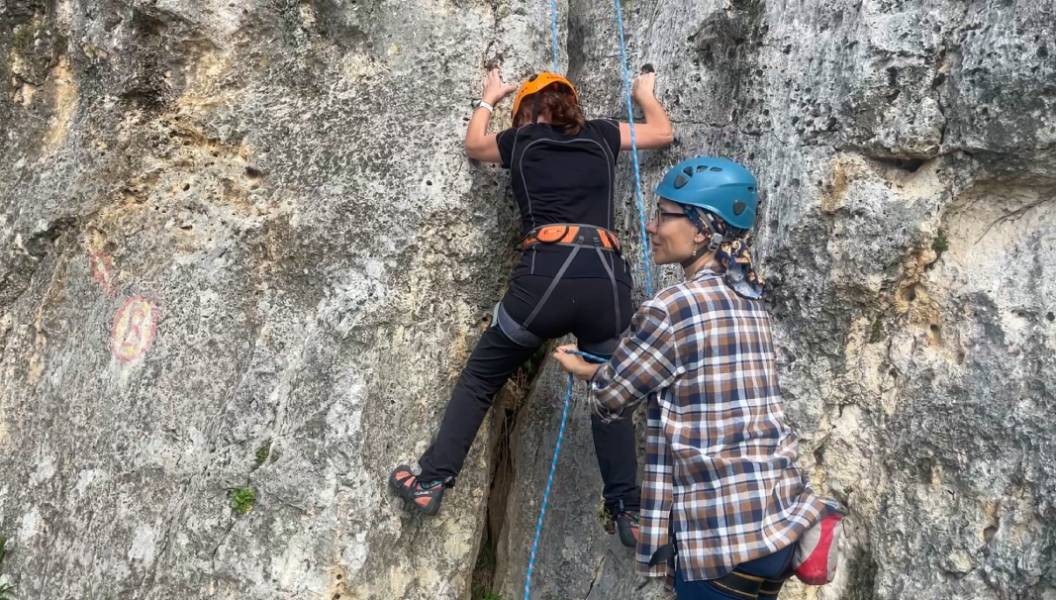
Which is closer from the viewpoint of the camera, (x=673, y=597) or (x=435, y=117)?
(x=673, y=597)

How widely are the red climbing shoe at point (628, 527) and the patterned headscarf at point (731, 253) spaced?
63.4 inches

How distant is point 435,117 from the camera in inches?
197

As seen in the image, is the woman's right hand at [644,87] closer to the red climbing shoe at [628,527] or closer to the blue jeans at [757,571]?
the red climbing shoe at [628,527]

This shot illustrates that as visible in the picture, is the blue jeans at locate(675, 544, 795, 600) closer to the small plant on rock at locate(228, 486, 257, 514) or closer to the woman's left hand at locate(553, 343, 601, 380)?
the woman's left hand at locate(553, 343, 601, 380)

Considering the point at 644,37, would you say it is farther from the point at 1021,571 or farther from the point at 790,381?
the point at 1021,571

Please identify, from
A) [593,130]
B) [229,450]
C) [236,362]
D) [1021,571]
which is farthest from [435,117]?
[1021,571]

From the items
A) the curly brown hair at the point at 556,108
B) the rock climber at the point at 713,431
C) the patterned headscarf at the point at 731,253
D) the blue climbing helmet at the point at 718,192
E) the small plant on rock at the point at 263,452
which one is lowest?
the small plant on rock at the point at 263,452

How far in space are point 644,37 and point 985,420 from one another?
9.61 feet

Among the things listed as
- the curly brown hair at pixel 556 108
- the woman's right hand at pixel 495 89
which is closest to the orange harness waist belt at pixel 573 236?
the curly brown hair at pixel 556 108

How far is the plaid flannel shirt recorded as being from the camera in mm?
3209

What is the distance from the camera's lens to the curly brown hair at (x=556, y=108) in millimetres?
4477

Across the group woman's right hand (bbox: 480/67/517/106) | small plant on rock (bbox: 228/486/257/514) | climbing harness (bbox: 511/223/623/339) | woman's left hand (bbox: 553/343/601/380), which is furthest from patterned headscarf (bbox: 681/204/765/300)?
small plant on rock (bbox: 228/486/257/514)

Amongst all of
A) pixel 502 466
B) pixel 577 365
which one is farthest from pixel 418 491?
pixel 577 365

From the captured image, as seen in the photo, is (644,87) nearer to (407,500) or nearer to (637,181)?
(637,181)
